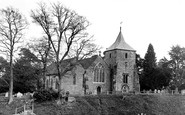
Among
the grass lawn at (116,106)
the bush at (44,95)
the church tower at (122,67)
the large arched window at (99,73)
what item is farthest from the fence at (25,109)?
the church tower at (122,67)

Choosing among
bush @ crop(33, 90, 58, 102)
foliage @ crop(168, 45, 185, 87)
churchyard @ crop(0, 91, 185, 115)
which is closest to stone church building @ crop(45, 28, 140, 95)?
foliage @ crop(168, 45, 185, 87)

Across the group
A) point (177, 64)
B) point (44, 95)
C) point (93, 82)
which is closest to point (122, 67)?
point (93, 82)

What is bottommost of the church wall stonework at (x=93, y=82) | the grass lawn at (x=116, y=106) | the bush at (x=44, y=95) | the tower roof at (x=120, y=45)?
the grass lawn at (x=116, y=106)

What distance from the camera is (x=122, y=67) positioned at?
5238cm

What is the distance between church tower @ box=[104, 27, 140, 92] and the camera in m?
51.6

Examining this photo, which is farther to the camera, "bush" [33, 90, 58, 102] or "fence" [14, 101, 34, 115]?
"bush" [33, 90, 58, 102]

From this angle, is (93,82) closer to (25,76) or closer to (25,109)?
(25,76)

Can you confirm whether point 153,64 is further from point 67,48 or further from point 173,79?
point 67,48

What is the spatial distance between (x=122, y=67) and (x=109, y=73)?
9.82ft

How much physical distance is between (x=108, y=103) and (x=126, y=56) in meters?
18.8

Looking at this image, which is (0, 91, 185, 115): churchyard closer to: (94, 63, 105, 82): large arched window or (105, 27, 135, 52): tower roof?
(94, 63, 105, 82): large arched window

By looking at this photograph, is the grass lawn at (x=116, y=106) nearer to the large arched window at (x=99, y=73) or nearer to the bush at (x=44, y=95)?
the bush at (x=44, y=95)

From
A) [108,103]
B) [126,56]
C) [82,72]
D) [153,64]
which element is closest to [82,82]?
[82,72]

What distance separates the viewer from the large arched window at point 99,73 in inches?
2027
